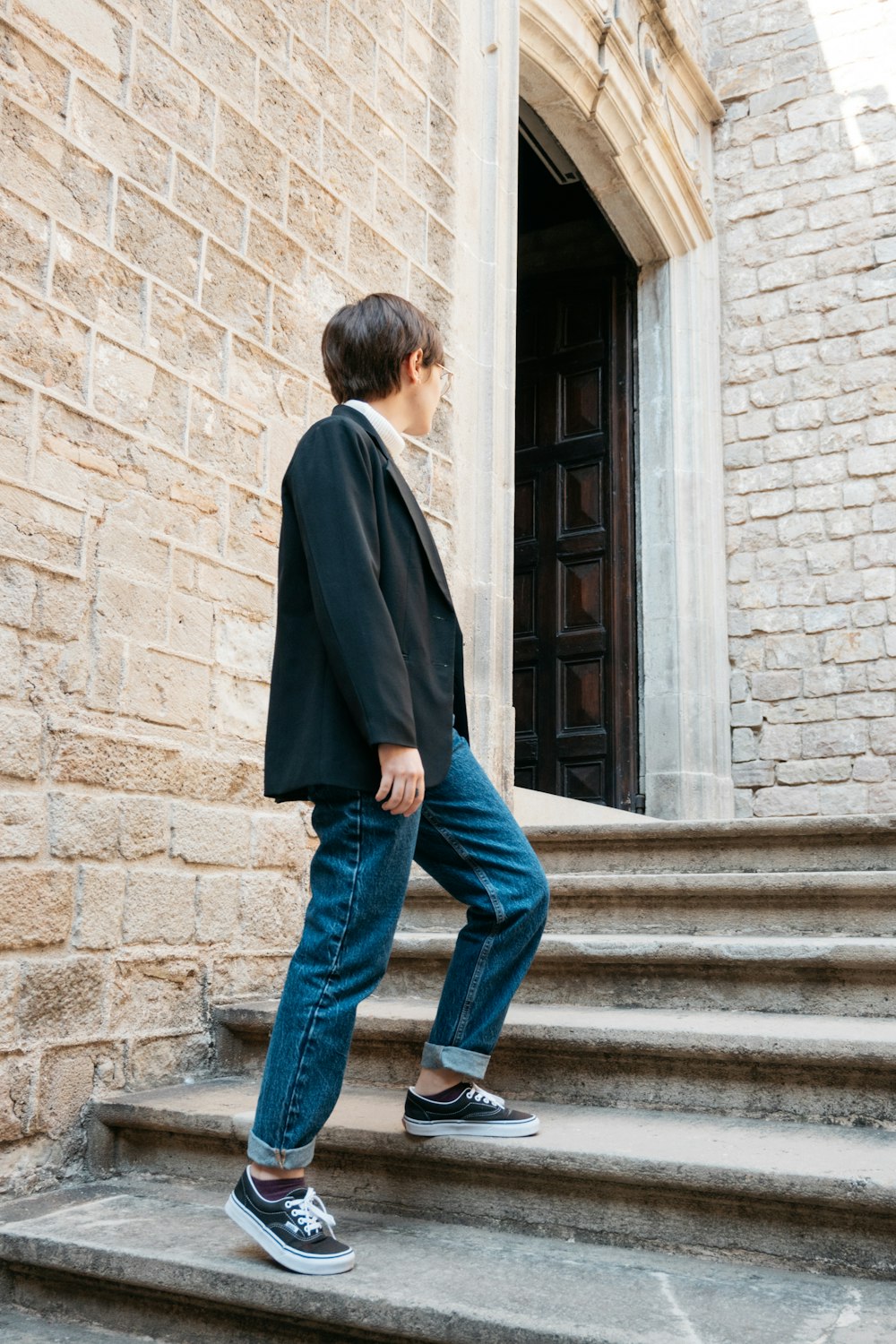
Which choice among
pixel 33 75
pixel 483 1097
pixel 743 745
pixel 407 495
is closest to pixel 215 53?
pixel 33 75

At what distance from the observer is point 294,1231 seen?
1.78 meters

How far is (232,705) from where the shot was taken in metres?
3.02

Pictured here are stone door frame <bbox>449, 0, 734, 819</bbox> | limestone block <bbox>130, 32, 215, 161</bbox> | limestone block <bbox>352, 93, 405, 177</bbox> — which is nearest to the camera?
limestone block <bbox>130, 32, 215, 161</bbox>

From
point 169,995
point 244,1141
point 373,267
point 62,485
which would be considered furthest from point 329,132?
point 244,1141

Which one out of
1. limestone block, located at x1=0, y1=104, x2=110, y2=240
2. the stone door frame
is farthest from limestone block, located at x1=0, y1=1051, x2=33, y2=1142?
the stone door frame

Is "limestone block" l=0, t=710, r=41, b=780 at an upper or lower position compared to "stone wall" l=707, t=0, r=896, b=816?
lower

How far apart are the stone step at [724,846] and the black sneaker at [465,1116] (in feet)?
3.79

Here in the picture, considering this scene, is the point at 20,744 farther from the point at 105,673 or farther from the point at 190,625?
the point at 190,625

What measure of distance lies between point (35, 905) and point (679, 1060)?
1263 mm

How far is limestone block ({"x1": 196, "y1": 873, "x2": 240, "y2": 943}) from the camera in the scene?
2814mm

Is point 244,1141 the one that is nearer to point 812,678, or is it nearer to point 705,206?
point 812,678

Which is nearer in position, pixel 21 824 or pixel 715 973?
pixel 21 824

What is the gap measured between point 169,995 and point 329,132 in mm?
2562

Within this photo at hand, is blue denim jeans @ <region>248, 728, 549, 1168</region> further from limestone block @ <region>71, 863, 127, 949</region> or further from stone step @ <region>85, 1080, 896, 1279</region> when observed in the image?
limestone block @ <region>71, 863, 127, 949</region>
